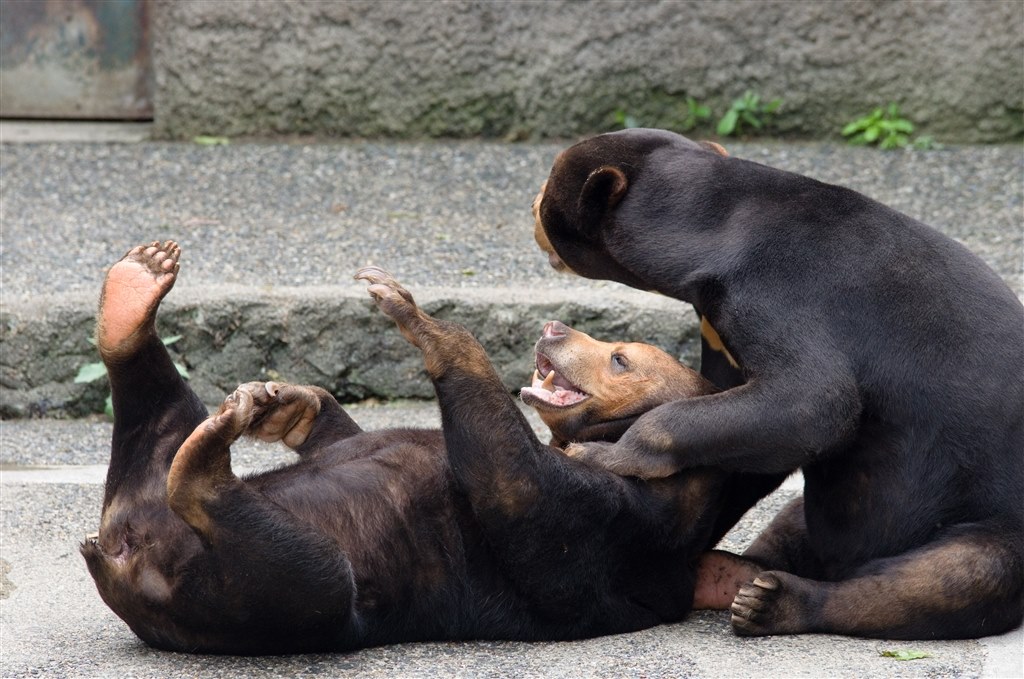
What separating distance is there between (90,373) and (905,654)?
152 inches

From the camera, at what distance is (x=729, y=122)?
873cm

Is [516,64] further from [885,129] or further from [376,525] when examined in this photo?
[376,525]

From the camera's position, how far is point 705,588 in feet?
15.1

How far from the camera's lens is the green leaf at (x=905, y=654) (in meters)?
4.04

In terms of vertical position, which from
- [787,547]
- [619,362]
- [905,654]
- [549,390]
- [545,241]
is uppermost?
[545,241]

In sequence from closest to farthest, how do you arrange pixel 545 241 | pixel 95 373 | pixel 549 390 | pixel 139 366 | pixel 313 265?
pixel 139 366 < pixel 549 390 < pixel 545 241 < pixel 95 373 < pixel 313 265

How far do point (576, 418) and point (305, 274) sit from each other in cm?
257

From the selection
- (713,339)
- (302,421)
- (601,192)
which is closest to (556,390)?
(713,339)

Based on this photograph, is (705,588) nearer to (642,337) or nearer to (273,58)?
(642,337)

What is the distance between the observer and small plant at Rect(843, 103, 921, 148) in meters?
8.71

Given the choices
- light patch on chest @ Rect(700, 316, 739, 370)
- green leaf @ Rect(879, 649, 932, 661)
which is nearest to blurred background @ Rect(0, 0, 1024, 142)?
light patch on chest @ Rect(700, 316, 739, 370)

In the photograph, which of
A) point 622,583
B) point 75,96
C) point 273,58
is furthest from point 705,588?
point 75,96

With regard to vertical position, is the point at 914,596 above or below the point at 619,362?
below

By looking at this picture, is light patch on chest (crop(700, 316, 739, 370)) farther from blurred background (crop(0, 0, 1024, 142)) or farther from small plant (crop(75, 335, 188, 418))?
blurred background (crop(0, 0, 1024, 142))
